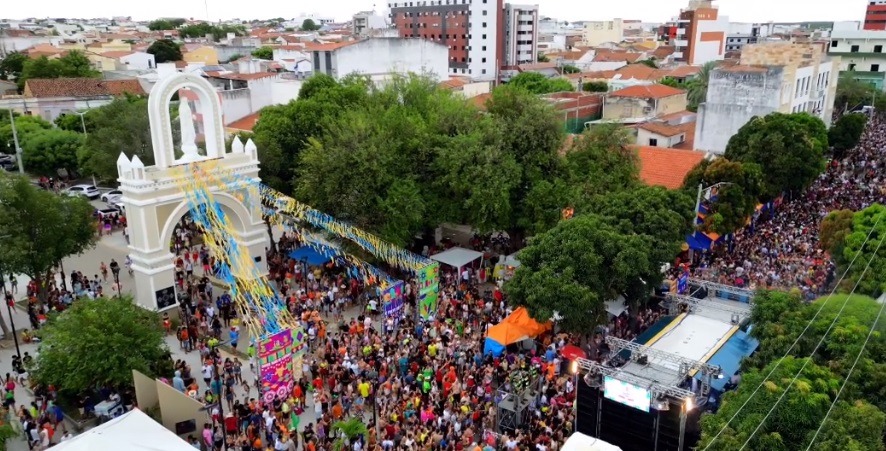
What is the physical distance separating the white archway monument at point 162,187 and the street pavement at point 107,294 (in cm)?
116

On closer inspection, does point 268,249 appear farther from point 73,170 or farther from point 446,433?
point 73,170

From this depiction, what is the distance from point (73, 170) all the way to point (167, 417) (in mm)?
31298

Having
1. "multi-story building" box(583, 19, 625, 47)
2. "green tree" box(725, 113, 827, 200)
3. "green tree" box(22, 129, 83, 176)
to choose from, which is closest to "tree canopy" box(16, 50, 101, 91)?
"green tree" box(22, 129, 83, 176)

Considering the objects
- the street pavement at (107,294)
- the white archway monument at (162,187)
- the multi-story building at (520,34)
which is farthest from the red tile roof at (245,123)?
the multi-story building at (520,34)

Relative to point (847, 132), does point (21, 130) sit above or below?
above

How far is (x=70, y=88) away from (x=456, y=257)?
137 feet

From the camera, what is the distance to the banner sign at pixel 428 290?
2127cm

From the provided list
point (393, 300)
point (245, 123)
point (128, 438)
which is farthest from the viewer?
point (245, 123)

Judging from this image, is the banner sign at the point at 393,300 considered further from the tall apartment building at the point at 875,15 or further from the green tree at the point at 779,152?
the tall apartment building at the point at 875,15

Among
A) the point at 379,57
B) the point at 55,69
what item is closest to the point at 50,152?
the point at 379,57

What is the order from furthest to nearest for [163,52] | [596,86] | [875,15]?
[875,15] → [163,52] → [596,86]

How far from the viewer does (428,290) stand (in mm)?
21625

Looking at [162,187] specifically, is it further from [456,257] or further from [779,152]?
[779,152]

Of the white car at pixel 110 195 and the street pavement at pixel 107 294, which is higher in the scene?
the white car at pixel 110 195
